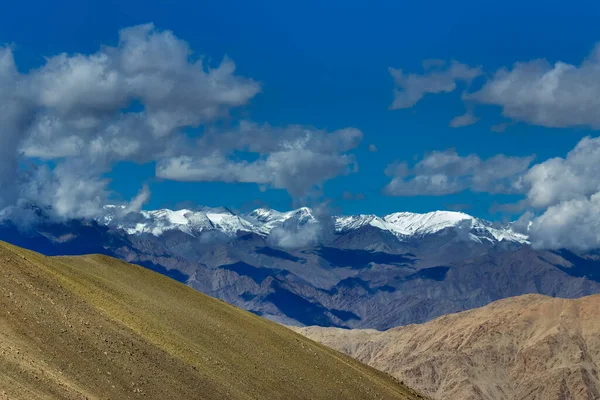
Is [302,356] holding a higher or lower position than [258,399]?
higher

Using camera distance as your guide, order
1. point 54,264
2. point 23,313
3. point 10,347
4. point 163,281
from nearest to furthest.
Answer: point 10,347 < point 23,313 < point 54,264 < point 163,281

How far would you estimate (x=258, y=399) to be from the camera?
10525cm

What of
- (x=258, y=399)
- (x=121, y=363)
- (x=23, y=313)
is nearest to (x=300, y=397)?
(x=258, y=399)

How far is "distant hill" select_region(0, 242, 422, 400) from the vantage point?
81.8 metres

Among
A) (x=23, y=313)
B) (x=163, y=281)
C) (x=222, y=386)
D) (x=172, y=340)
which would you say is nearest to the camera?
(x=23, y=313)

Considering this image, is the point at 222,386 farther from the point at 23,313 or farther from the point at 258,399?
the point at 23,313

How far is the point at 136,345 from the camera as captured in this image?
9706cm

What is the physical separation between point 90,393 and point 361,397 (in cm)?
5425

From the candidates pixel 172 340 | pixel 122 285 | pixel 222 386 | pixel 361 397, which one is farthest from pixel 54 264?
pixel 361 397

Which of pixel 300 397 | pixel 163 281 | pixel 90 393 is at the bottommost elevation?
pixel 90 393

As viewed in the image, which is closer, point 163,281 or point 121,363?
point 121,363

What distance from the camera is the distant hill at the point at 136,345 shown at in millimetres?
81750

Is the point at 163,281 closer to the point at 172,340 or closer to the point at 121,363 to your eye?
the point at 172,340

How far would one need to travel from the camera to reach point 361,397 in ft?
412
